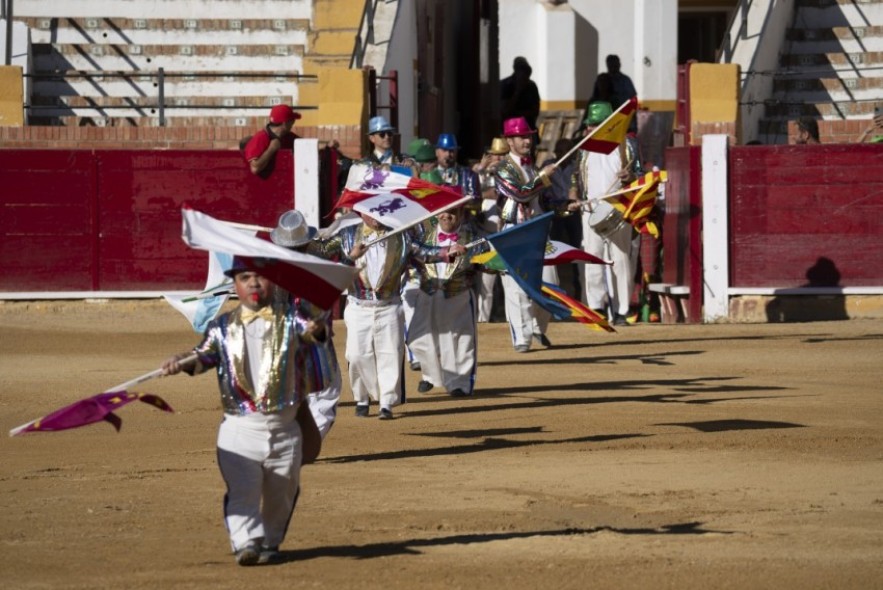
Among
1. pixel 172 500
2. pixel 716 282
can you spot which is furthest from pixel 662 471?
pixel 716 282

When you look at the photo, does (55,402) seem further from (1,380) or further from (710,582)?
(710,582)

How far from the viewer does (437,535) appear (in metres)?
7.13

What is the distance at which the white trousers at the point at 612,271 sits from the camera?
16094 millimetres

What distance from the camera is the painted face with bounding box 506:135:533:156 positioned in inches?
558

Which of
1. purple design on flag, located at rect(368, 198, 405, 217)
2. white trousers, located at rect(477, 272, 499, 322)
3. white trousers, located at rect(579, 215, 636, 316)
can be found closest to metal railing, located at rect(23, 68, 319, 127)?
white trousers, located at rect(477, 272, 499, 322)

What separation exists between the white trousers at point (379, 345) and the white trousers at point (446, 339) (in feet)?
3.59

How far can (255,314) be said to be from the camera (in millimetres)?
6820

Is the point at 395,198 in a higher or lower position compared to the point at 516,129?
lower

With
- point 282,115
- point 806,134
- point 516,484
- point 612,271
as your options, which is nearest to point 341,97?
point 282,115

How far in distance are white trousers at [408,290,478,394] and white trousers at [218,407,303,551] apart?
4.92m

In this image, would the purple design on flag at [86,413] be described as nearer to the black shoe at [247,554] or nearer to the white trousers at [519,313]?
the black shoe at [247,554]

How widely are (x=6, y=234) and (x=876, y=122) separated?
337 inches

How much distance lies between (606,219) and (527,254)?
189 inches

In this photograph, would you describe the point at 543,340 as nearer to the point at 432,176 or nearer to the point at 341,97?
the point at 432,176
